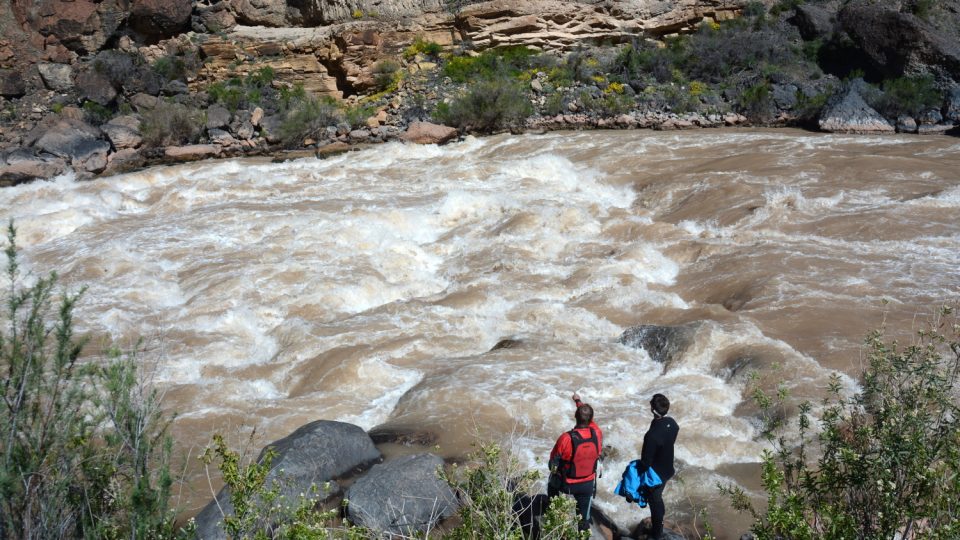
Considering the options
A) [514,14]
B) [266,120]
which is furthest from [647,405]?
[514,14]

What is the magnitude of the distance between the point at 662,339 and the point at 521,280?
246cm

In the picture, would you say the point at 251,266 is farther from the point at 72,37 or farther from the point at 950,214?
the point at 72,37

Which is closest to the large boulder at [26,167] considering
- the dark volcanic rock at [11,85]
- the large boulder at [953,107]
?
the dark volcanic rock at [11,85]

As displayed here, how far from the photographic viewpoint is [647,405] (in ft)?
20.3

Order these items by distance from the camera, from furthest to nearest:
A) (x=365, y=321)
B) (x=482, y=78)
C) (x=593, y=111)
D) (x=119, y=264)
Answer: (x=482, y=78) < (x=593, y=111) < (x=119, y=264) < (x=365, y=321)

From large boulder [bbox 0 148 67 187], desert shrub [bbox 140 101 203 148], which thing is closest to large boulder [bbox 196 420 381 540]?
large boulder [bbox 0 148 67 187]

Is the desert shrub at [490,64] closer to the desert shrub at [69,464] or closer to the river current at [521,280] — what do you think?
the river current at [521,280]

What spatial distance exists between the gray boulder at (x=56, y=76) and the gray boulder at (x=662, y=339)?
75.2 ft

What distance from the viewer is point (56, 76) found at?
23.9 meters

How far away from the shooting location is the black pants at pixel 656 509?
13.7ft

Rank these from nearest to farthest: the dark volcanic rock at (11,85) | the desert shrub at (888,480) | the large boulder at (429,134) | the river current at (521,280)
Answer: the desert shrub at (888,480)
the river current at (521,280)
the large boulder at (429,134)
the dark volcanic rock at (11,85)

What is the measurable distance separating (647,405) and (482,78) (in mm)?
17541

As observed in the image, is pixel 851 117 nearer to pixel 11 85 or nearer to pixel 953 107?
pixel 953 107

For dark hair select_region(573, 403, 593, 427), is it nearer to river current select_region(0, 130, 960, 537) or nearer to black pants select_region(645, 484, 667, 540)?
river current select_region(0, 130, 960, 537)
